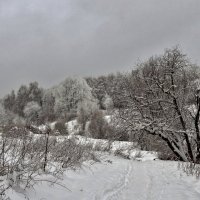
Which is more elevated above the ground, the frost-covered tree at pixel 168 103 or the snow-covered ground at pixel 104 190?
the frost-covered tree at pixel 168 103

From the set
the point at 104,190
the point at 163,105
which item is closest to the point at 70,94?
→ the point at 163,105

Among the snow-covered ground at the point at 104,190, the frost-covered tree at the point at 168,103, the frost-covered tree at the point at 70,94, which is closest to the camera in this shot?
the snow-covered ground at the point at 104,190

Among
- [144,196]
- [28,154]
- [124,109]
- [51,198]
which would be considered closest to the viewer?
[51,198]

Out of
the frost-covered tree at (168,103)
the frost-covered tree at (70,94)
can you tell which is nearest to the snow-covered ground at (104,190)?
the frost-covered tree at (168,103)

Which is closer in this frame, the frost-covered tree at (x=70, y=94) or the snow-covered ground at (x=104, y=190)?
the snow-covered ground at (x=104, y=190)

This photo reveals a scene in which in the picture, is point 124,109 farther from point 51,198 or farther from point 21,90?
point 21,90

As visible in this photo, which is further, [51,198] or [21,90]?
[21,90]

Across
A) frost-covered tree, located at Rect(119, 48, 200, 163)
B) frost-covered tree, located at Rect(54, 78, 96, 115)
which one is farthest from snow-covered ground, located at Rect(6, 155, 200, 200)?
frost-covered tree, located at Rect(54, 78, 96, 115)

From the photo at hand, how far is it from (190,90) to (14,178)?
16829mm

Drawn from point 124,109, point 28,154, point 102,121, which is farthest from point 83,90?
point 28,154

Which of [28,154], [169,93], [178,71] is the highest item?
[178,71]

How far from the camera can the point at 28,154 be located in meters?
7.85

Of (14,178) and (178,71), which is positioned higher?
(178,71)

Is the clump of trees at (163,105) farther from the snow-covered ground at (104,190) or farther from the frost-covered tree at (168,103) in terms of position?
the snow-covered ground at (104,190)
